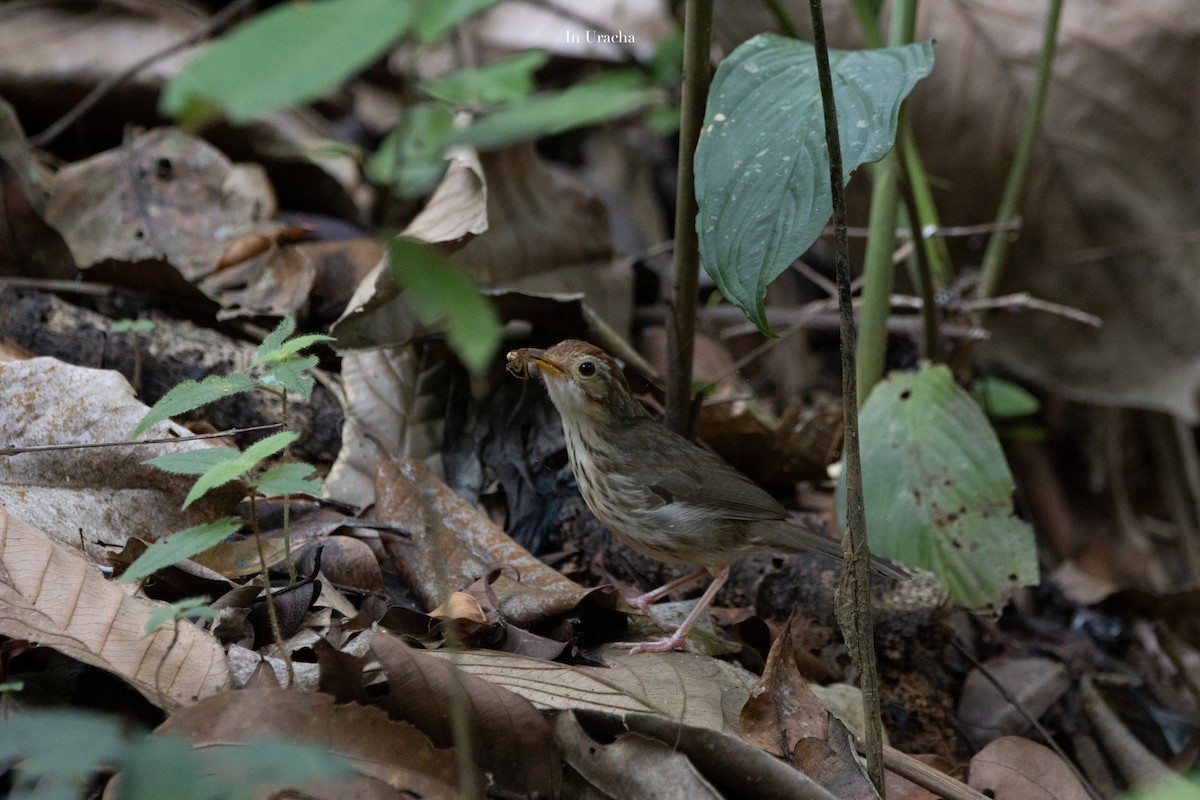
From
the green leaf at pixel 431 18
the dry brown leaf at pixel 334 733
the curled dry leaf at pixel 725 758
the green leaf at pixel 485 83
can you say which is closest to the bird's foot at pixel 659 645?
the curled dry leaf at pixel 725 758

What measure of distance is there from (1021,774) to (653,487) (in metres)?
1.35

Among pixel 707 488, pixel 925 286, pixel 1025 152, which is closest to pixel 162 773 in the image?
pixel 707 488

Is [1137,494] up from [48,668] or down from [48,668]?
down

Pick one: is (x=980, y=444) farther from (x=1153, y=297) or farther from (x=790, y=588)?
(x=1153, y=297)

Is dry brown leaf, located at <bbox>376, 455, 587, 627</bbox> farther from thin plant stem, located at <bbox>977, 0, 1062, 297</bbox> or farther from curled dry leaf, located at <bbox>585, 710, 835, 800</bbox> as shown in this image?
thin plant stem, located at <bbox>977, 0, 1062, 297</bbox>

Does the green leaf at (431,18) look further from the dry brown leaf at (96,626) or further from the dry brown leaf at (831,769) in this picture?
the dry brown leaf at (831,769)

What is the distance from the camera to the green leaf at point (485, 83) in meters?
2.04

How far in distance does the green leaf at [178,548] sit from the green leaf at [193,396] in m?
0.27

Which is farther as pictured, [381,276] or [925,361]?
[925,361]

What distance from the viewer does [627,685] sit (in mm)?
2484

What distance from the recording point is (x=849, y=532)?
225 centimetres

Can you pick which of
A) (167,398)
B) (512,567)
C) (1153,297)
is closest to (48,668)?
(167,398)

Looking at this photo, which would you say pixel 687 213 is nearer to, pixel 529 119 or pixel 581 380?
pixel 581 380

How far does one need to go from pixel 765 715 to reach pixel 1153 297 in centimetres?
434
